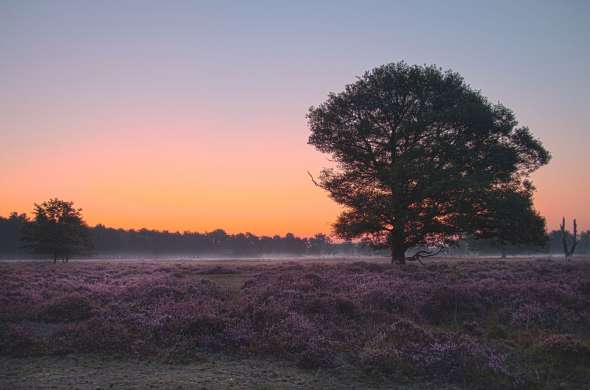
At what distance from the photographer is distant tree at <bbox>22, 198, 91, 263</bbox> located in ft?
199

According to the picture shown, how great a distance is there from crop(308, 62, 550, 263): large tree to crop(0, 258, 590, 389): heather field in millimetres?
11417

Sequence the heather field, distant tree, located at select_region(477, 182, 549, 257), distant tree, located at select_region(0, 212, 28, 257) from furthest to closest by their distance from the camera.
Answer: distant tree, located at select_region(0, 212, 28, 257) < distant tree, located at select_region(477, 182, 549, 257) < the heather field

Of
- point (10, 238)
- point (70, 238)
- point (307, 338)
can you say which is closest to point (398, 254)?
point (307, 338)

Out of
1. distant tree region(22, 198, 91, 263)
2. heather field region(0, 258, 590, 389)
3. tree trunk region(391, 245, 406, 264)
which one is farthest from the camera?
distant tree region(22, 198, 91, 263)

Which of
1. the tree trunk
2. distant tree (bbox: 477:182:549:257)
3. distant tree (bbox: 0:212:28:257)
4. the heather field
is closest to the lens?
the heather field

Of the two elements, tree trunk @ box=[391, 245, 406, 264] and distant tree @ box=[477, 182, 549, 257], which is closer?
distant tree @ box=[477, 182, 549, 257]

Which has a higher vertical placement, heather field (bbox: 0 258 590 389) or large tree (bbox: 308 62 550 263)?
large tree (bbox: 308 62 550 263)

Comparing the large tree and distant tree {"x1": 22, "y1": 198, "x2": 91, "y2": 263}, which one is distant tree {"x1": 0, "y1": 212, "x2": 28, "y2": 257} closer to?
distant tree {"x1": 22, "y1": 198, "x2": 91, "y2": 263}

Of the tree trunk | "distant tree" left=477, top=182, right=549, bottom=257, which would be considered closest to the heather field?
"distant tree" left=477, top=182, right=549, bottom=257

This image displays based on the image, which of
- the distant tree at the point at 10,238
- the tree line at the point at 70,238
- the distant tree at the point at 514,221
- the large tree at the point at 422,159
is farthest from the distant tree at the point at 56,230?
the distant tree at the point at 10,238

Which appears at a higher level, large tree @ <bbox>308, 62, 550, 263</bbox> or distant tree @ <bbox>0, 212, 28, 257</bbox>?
large tree @ <bbox>308, 62, 550, 263</bbox>

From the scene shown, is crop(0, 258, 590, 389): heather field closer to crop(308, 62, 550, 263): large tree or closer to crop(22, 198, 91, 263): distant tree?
crop(308, 62, 550, 263): large tree

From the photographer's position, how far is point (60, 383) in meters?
7.57

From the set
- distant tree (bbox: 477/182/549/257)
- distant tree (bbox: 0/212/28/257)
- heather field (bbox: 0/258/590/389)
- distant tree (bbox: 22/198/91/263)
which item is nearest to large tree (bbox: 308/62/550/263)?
distant tree (bbox: 477/182/549/257)
